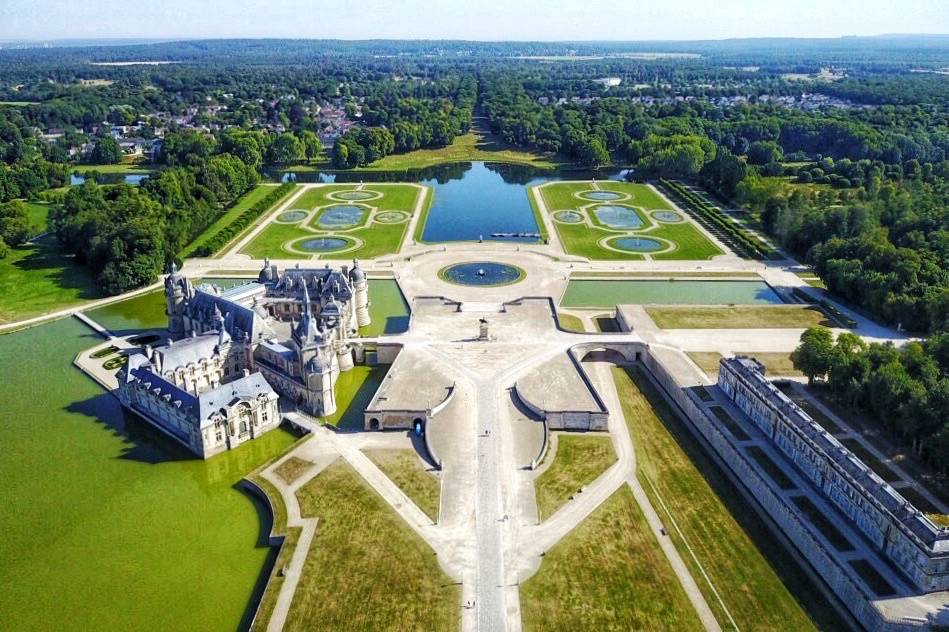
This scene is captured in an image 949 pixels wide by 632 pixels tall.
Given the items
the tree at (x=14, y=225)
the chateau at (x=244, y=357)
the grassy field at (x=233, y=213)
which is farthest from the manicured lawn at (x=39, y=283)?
the chateau at (x=244, y=357)

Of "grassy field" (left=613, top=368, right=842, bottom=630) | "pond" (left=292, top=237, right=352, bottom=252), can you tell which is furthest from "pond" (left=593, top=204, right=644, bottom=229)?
"grassy field" (left=613, top=368, right=842, bottom=630)

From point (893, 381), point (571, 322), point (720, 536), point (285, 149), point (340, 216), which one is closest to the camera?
point (720, 536)

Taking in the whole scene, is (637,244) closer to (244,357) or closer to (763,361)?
(763,361)

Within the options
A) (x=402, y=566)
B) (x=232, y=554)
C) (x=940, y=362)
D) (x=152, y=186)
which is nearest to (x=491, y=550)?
(x=402, y=566)

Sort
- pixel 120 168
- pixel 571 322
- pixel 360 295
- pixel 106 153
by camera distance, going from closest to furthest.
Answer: pixel 360 295, pixel 571 322, pixel 120 168, pixel 106 153

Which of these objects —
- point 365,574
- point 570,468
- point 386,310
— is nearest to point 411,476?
point 365,574

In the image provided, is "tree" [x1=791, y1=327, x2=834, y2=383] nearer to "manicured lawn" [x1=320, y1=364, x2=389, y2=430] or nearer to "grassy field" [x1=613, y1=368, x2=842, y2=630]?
"grassy field" [x1=613, y1=368, x2=842, y2=630]
